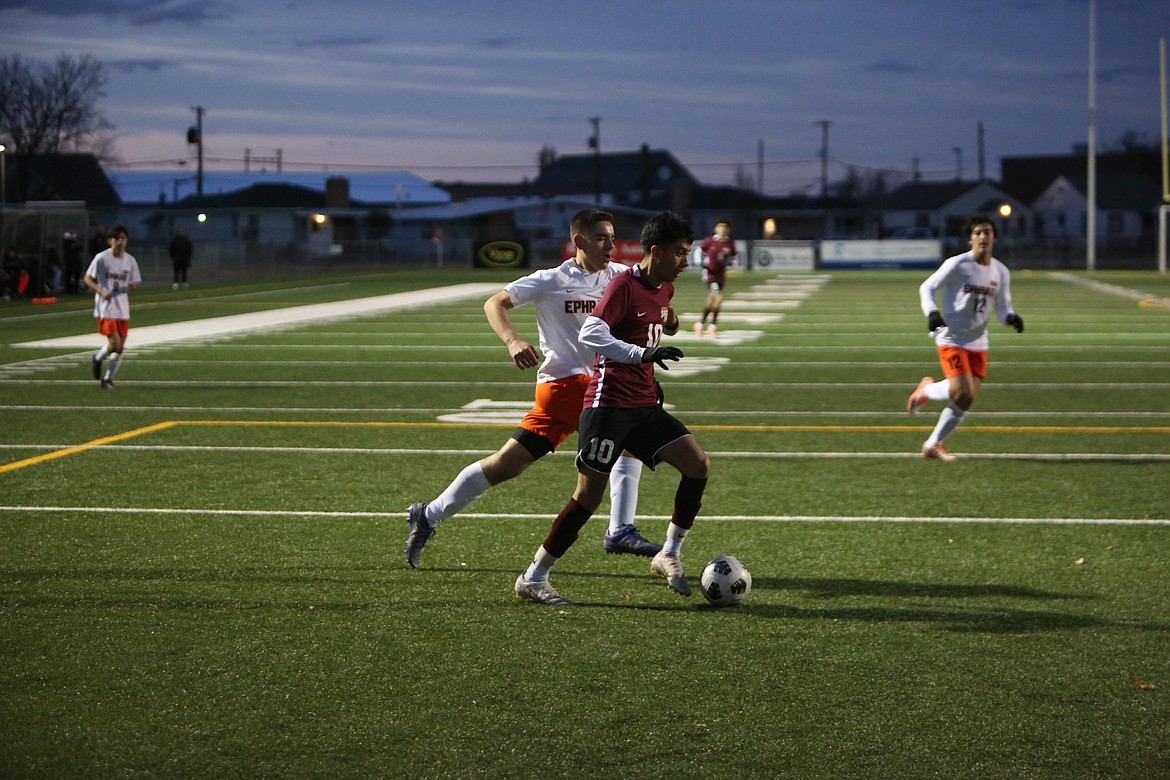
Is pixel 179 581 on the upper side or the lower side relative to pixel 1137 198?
lower

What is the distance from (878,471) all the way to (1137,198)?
4080 inches

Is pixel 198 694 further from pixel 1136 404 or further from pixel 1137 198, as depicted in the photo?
pixel 1137 198

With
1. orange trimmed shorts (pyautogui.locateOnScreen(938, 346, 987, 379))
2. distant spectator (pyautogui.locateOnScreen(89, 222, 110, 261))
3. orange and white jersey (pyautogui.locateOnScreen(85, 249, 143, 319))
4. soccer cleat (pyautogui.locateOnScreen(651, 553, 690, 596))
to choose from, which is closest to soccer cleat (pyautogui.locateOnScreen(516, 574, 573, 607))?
soccer cleat (pyautogui.locateOnScreen(651, 553, 690, 596))

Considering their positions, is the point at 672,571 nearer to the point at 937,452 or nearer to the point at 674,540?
the point at 674,540

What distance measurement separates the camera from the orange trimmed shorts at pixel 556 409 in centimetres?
668

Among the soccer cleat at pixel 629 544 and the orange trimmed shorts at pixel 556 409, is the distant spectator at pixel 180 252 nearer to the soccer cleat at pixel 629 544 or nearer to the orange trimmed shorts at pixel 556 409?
the soccer cleat at pixel 629 544

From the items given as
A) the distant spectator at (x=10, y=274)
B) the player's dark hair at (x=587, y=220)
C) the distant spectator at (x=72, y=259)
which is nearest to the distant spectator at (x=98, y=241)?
the distant spectator at (x=72, y=259)

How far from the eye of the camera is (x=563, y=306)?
22.4ft

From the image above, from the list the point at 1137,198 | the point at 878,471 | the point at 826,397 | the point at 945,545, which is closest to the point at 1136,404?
the point at 826,397

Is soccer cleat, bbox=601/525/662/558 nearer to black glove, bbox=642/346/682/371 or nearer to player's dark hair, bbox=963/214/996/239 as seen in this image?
black glove, bbox=642/346/682/371

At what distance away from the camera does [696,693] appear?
4.96 m

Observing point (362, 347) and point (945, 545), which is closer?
point (945, 545)

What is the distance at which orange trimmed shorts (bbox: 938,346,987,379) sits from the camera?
10414mm

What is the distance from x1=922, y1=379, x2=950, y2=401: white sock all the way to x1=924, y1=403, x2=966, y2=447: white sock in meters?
0.18
